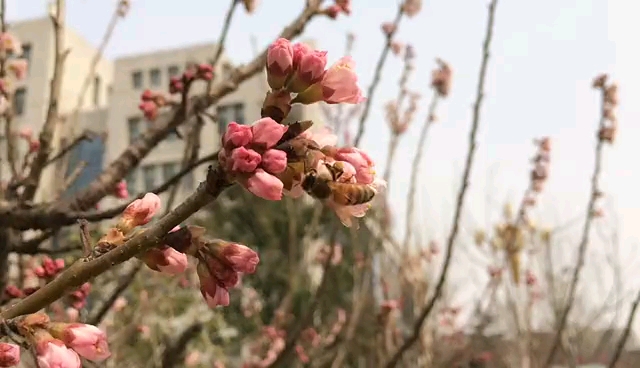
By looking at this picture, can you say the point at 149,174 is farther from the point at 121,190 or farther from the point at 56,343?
the point at 56,343

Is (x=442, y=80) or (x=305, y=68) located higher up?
(x=305, y=68)

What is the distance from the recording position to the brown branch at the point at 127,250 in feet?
1.76

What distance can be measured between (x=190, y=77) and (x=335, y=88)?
104 cm

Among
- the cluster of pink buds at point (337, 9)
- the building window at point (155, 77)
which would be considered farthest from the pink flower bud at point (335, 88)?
the building window at point (155, 77)

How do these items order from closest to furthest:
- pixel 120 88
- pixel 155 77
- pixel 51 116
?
pixel 51 116
pixel 155 77
pixel 120 88

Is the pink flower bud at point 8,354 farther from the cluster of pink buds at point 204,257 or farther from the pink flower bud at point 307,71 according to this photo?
the pink flower bud at point 307,71

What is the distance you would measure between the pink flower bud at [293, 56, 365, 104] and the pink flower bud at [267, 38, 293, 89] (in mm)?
24

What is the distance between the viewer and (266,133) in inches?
21.4

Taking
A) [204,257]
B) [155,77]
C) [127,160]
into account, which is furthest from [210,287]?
[155,77]

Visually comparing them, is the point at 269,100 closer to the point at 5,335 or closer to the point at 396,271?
the point at 5,335

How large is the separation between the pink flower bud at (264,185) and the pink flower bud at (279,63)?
88 mm

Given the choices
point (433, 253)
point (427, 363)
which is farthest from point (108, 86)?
point (427, 363)

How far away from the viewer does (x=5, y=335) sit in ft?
1.87

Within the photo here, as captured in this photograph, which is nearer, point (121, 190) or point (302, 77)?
point (302, 77)
